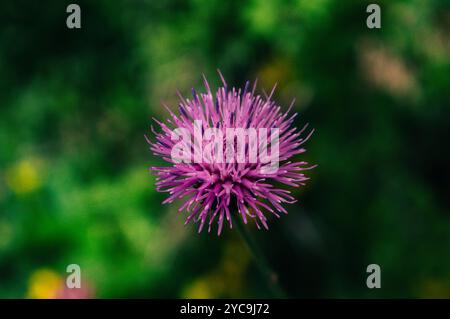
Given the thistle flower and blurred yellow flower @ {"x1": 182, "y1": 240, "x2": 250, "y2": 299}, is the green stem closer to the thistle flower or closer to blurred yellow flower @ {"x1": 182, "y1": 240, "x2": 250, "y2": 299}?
the thistle flower

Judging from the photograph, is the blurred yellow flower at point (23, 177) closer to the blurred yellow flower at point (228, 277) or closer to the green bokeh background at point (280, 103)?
→ the green bokeh background at point (280, 103)

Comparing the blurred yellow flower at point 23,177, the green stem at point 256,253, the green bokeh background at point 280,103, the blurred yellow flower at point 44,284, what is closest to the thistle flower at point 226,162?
the green stem at point 256,253

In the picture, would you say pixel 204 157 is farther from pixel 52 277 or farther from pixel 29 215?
pixel 29 215

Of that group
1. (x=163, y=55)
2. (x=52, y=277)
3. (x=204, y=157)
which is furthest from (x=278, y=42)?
(x=52, y=277)

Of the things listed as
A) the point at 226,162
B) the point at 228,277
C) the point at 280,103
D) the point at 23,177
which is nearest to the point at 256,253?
the point at 226,162

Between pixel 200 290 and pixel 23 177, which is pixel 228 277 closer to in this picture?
pixel 200 290
